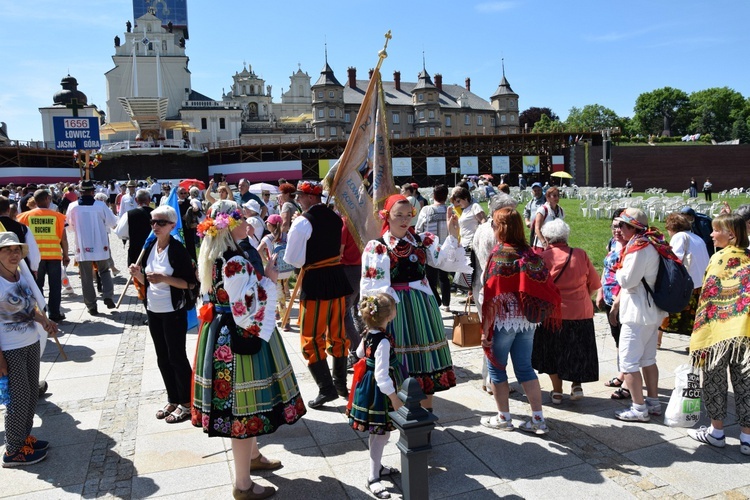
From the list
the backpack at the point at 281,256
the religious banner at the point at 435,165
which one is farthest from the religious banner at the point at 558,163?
the backpack at the point at 281,256

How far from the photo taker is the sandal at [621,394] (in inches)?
205

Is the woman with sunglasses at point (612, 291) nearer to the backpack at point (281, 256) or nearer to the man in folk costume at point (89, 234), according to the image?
the backpack at point (281, 256)

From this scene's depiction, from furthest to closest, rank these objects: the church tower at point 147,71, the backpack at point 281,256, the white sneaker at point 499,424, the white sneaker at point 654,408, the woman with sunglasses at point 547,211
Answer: the church tower at point 147,71 → the woman with sunglasses at point 547,211 → the backpack at point 281,256 → the white sneaker at point 654,408 → the white sneaker at point 499,424

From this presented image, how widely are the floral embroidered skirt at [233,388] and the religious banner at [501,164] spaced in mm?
43072

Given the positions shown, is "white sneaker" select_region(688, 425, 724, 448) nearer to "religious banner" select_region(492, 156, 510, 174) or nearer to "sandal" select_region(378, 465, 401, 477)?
"sandal" select_region(378, 465, 401, 477)

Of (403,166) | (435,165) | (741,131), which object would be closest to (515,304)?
(403,166)

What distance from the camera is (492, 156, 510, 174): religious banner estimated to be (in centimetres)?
4481

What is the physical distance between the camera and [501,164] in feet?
147

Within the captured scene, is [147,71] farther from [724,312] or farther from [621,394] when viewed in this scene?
[724,312]

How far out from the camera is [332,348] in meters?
5.39

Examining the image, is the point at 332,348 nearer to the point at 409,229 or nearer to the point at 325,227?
the point at 325,227

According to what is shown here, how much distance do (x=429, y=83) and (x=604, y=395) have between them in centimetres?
7720

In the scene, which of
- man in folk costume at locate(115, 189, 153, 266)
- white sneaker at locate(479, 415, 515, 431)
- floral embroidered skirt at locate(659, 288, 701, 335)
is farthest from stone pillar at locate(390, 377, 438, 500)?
man in folk costume at locate(115, 189, 153, 266)

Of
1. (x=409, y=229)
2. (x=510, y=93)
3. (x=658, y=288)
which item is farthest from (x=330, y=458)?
(x=510, y=93)
